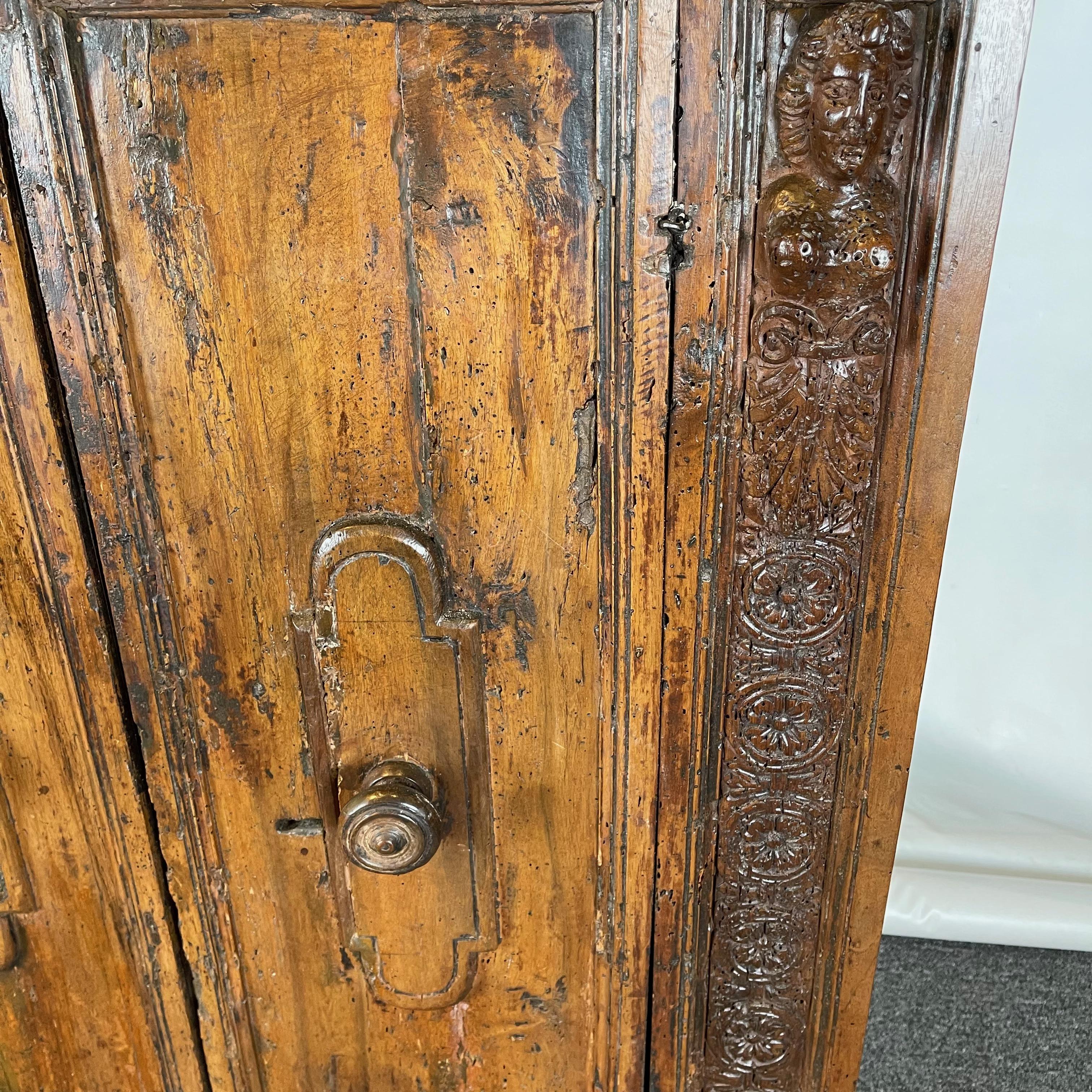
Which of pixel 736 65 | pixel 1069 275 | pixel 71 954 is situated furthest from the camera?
pixel 1069 275

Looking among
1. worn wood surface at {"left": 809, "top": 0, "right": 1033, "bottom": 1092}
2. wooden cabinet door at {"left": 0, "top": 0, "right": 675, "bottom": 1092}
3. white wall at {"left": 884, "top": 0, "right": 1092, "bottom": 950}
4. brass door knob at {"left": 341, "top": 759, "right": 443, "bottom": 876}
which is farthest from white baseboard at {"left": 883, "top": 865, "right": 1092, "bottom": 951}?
brass door knob at {"left": 341, "top": 759, "right": 443, "bottom": 876}

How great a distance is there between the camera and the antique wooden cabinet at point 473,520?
659 millimetres

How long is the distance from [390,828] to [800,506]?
0.41m

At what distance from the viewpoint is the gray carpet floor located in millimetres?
1381

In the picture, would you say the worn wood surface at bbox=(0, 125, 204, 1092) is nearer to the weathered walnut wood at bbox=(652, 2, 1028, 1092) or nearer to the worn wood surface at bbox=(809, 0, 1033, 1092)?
the weathered walnut wood at bbox=(652, 2, 1028, 1092)

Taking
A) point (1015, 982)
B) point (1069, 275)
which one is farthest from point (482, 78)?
point (1015, 982)

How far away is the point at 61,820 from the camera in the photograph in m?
0.89

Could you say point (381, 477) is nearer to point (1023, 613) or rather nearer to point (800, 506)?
point (800, 506)

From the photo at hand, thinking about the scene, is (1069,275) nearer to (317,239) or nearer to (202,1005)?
(317,239)

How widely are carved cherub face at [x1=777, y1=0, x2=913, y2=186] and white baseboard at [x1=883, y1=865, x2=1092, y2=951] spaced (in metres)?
1.33

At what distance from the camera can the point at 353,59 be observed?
660 millimetres

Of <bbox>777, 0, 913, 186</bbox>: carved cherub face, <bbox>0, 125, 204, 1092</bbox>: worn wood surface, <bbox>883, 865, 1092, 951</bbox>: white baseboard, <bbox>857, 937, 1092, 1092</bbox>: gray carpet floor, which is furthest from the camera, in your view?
<bbox>883, 865, 1092, 951</bbox>: white baseboard

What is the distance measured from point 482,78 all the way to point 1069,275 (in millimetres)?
1107

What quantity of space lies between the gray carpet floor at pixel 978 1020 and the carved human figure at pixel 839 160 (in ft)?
3.50
